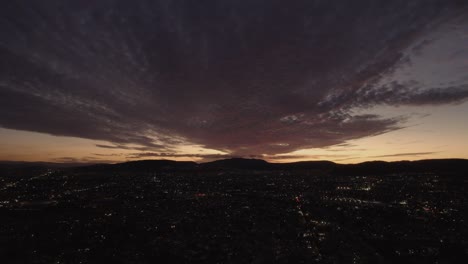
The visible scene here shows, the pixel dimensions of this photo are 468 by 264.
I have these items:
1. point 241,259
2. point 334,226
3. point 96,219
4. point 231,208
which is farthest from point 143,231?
point 334,226

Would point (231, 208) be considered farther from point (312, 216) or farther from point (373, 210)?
point (373, 210)

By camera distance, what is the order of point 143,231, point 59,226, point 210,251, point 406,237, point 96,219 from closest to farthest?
1. point 210,251
2. point 406,237
3. point 143,231
4. point 59,226
5. point 96,219

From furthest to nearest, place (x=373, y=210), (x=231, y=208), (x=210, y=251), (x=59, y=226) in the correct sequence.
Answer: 1. (x=231, y=208)
2. (x=373, y=210)
3. (x=59, y=226)
4. (x=210, y=251)

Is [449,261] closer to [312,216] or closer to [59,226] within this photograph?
[312,216]

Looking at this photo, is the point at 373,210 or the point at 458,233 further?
the point at 373,210

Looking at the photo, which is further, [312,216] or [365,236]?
[312,216]

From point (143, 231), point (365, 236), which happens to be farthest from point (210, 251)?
point (365, 236)

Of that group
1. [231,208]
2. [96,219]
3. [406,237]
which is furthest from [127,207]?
[406,237]

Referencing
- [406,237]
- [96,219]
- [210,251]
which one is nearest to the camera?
[210,251]

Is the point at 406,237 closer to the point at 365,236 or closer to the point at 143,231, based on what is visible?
the point at 365,236

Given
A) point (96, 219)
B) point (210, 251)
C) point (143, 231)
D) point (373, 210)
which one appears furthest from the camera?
point (373, 210)
